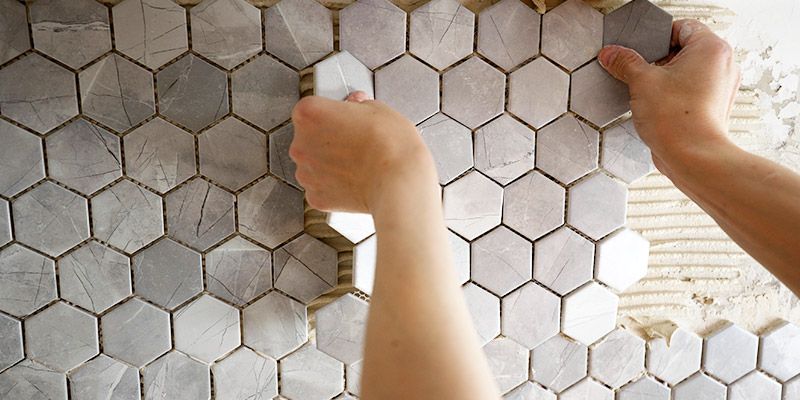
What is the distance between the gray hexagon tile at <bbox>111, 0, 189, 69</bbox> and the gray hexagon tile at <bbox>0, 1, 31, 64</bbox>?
0.10 meters

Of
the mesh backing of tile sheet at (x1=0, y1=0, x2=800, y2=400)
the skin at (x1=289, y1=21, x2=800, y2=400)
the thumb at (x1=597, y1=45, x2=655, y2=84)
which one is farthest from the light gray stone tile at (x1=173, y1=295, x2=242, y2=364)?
the thumb at (x1=597, y1=45, x2=655, y2=84)

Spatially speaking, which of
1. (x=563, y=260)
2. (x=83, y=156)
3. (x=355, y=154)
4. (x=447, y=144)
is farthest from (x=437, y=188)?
(x=83, y=156)

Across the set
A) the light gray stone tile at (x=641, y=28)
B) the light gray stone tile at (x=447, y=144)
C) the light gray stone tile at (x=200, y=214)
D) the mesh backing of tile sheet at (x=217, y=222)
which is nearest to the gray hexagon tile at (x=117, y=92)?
the mesh backing of tile sheet at (x=217, y=222)

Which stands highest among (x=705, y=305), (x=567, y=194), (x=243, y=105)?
(x=243, y=105)

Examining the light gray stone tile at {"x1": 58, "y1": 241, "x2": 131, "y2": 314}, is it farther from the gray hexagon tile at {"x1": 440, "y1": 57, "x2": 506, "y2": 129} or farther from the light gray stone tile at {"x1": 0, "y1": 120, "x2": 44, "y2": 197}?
the gray hexagon tile at {"x1": 440, "y1": 57, "x2": 506, "y2": 129}

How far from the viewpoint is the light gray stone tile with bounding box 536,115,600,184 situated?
2.88 ft

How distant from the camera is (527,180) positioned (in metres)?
0.89

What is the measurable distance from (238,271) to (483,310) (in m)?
0.32

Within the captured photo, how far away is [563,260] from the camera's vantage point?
909 millimetres

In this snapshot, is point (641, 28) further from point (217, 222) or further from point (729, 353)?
point (217, 222)

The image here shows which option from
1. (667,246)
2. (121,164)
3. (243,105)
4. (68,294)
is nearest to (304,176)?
(243,105)

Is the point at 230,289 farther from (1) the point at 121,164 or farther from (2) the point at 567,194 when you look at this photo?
(2) the point at 567,194

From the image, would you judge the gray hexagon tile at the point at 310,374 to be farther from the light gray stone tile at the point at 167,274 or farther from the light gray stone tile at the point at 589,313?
the light gray stone tile at the point at 589,313

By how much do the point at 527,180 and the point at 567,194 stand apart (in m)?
0.06
